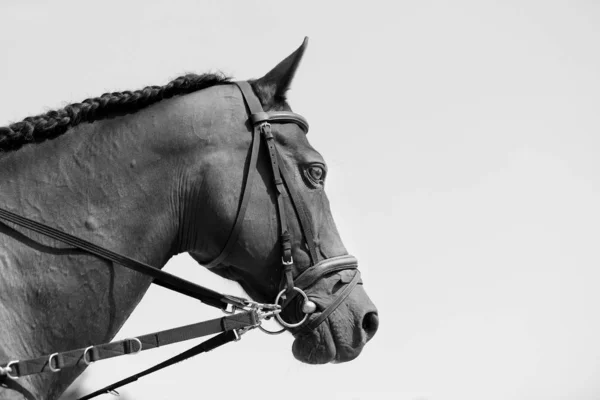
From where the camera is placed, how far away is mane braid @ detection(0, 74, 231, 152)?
4.65 m

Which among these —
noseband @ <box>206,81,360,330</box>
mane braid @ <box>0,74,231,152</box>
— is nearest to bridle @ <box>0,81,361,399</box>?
noseband @ <box>206,81,360,330</box>

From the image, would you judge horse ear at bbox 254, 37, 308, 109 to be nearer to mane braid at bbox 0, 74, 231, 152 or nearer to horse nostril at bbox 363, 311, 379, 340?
mane braid at bbox 0, 74, 231, 152

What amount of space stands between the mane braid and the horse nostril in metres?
1.97

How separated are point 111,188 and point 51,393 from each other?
4.24 ft

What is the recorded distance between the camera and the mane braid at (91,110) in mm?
4652

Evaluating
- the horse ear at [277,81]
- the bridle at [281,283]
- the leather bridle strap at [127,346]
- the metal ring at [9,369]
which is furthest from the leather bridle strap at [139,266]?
the horse ear at [277,81]

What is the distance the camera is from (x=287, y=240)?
5062 mm

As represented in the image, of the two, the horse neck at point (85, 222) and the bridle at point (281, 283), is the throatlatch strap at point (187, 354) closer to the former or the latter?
the bridle at point (281, 283)

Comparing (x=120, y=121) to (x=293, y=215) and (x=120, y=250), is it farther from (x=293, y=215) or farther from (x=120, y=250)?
(x=293, y=215)

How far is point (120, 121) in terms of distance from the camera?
4.96 meters

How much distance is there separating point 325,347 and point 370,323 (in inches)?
15.1

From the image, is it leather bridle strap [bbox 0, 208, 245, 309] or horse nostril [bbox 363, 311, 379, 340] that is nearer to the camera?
leather bridle strap [bbox 0, 208, 245, 309]

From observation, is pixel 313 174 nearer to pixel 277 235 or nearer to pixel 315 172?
pixel 315 172

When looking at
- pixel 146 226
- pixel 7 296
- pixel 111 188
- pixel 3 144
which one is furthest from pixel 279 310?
pixel 3 144
